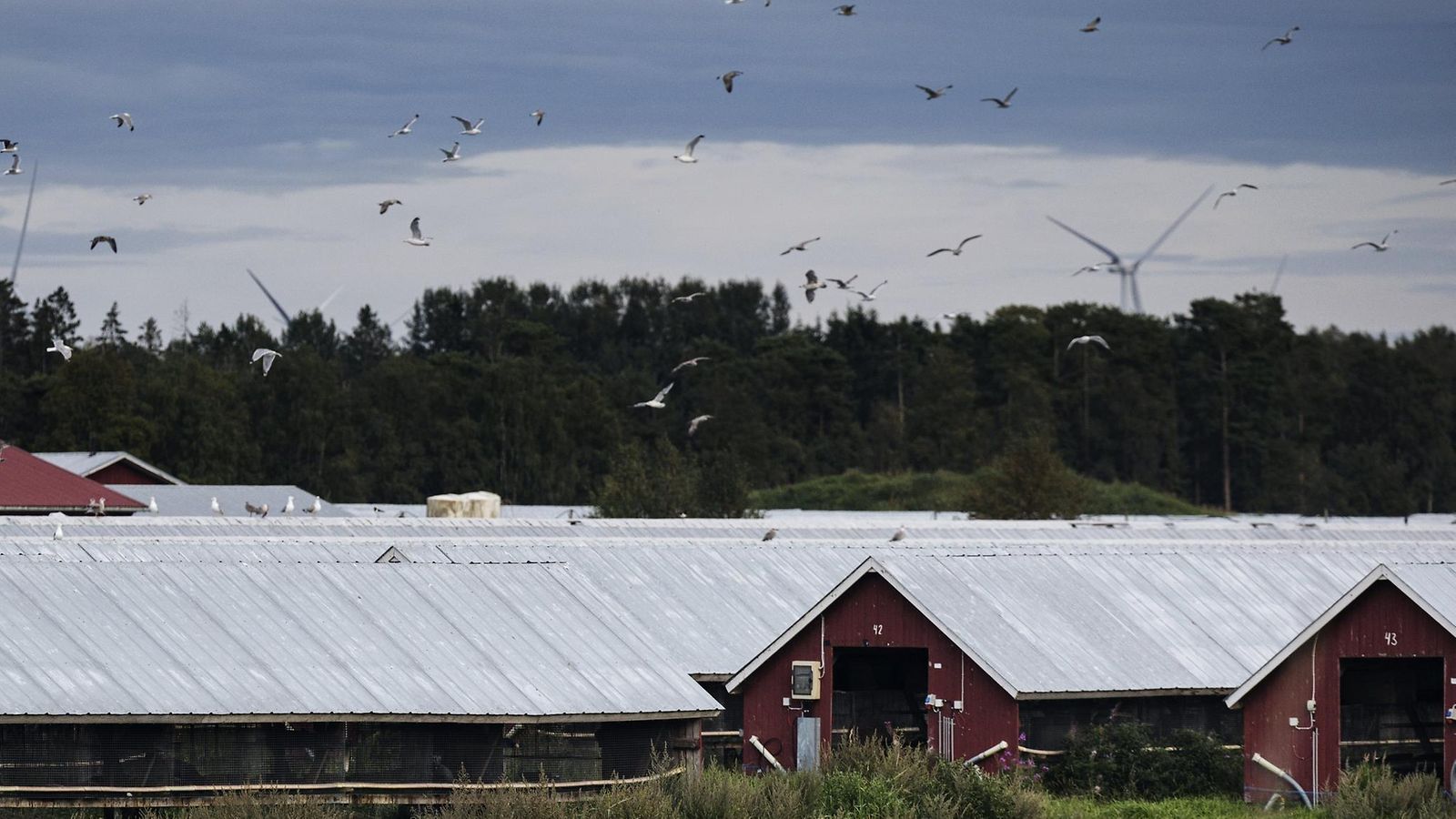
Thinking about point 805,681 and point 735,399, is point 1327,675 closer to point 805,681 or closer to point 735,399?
point 805,681

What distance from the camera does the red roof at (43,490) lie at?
6184 centimetres

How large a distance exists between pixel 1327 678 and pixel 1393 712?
3.55 metres

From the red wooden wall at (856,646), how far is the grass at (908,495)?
5918 cm

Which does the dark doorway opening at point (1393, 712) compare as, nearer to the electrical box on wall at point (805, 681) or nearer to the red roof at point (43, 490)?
the electrical box on wall at point (805, 681)

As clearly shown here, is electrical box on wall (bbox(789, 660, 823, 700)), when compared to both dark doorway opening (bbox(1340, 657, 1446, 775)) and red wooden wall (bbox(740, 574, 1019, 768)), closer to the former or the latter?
red wooden wall (bbox(740, 574, 1019, 768))

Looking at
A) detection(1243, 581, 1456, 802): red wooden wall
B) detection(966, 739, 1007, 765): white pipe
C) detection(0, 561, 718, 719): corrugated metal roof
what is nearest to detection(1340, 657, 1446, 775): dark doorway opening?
detection(1243, 581, 1456, 802): red wooden wall

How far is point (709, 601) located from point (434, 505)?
23.8 m

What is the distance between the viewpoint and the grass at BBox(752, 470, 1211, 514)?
3755 inches

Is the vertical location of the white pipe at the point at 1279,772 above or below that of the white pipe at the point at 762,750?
below

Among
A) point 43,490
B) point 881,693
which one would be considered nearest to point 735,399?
point 43,490

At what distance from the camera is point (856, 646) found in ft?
111

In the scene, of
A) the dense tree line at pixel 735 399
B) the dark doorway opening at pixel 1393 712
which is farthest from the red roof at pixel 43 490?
the dark doorway opening at pixel 1393 712

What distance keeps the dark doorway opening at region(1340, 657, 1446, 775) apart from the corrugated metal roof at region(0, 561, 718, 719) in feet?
34.5

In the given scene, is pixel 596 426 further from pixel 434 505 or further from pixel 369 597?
pixel 369 597
